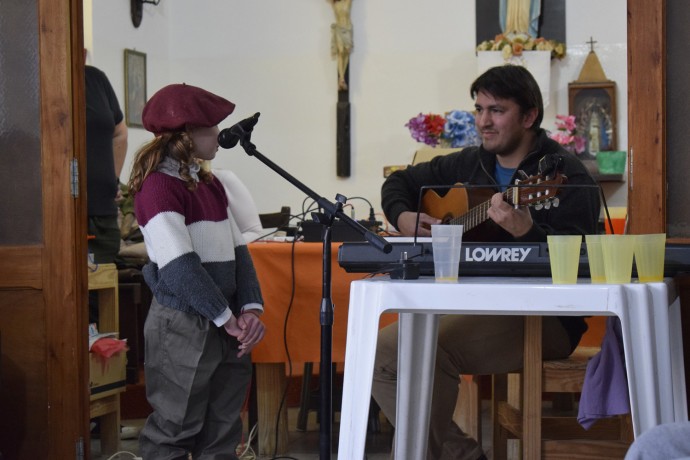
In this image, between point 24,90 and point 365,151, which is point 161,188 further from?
point 365,151

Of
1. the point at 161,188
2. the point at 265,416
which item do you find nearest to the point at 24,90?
the point at 161,188

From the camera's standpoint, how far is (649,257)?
1.76 meters

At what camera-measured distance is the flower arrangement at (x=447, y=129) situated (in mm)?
4609

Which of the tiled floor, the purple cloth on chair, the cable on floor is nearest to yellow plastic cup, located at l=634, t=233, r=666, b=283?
the purple cloth on chair

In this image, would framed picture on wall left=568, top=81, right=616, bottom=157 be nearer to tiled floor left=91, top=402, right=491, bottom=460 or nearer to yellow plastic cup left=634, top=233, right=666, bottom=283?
tiled floor left=91, top=402, right=491, bottom=460

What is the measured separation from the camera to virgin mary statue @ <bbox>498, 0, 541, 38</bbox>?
6.98m

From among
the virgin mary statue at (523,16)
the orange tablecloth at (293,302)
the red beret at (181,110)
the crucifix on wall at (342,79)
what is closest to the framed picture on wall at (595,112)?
the virgin mary statue at (523,16)

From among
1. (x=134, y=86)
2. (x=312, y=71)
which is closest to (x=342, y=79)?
(x=312, y=71)

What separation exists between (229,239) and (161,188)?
0.26 m

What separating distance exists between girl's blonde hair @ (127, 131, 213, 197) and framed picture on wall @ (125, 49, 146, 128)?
165 inches

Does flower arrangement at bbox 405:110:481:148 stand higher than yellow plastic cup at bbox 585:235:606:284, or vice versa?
flower arrangement at bbox 405:110:481:148

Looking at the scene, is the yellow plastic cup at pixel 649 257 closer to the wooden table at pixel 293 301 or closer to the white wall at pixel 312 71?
the wooden table at pixel 293 301

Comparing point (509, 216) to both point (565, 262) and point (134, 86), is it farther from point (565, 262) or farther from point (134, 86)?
point (134, 86)

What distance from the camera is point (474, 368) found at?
2.56 m
